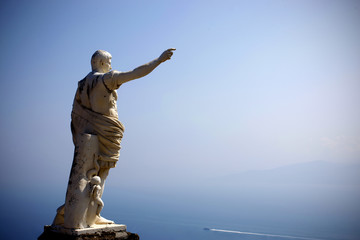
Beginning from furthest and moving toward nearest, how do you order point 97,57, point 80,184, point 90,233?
point 97,57
point 80,184
point 90,233

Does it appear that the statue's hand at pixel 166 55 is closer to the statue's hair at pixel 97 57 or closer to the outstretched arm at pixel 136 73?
the outstretched arm at pixel 136 73

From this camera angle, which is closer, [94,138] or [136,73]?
[136,73]

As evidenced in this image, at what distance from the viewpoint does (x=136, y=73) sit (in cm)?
626

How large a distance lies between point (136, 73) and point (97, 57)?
3.35ft

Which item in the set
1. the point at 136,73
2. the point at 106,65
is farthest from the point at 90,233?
the point at 106,65

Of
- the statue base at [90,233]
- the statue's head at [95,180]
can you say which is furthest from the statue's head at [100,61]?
the statue base at [90,233]

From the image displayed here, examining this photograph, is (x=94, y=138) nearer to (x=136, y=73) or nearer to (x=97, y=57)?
(x=136, y=73)

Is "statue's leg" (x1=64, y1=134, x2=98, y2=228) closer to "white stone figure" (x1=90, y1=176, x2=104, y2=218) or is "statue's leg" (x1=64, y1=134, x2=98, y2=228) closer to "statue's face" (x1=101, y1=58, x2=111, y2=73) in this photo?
"white stone figure" (x1=90, y1=176, x2=104, y2=218)

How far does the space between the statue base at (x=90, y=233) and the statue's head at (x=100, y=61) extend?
282 centimetres

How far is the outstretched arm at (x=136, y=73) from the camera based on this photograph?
20.4 ft

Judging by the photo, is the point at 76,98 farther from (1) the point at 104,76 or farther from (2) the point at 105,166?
(2) the point at 105,166

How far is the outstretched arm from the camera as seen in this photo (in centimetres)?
623

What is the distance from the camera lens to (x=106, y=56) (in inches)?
270

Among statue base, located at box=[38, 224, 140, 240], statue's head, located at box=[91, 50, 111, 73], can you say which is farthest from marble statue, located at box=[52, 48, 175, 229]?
statue base, located at box=[38, 224, 140, 240]
